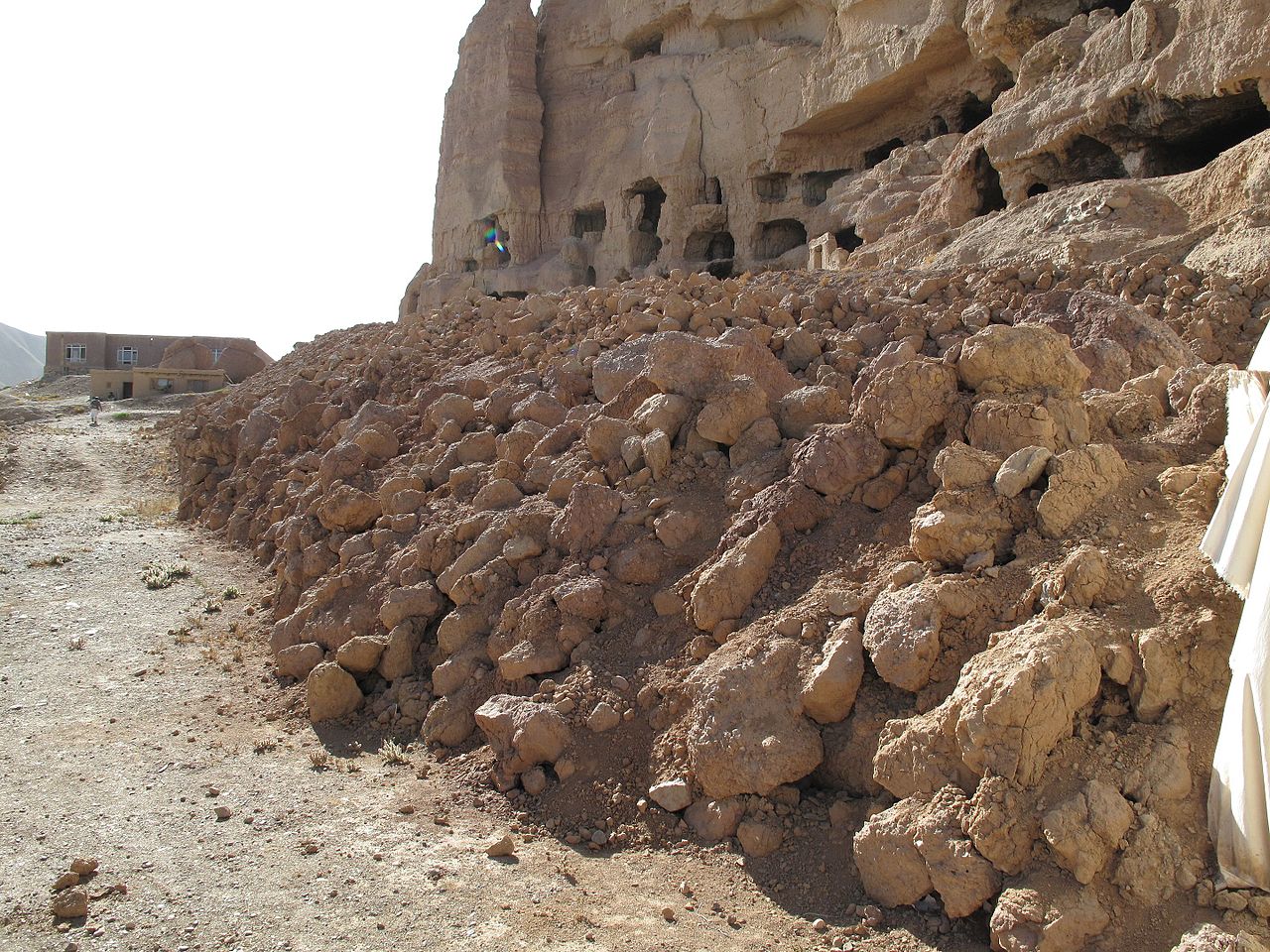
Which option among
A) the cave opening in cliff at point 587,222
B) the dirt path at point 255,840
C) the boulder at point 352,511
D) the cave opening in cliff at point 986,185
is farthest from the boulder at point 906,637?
the cave opening in cliff at point 587,222

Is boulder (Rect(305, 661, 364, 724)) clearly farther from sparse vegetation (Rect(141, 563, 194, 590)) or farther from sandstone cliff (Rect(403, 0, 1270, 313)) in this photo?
sandstone cliff (Rect(403, 0, 1270, 313))

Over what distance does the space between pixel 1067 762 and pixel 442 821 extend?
7.10 feet

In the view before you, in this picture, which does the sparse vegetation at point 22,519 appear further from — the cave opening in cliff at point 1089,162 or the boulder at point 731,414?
the cave opening in cliff at point 1089,162

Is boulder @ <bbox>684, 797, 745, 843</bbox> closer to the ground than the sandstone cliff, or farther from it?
closer to the ground

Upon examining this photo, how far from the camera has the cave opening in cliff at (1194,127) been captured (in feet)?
29.7

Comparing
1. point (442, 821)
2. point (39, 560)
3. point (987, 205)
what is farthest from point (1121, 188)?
point (39, 560)

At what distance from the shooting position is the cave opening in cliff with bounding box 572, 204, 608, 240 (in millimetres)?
22734

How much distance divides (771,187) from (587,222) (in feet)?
18.6

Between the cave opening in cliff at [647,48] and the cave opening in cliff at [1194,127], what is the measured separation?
1432cm

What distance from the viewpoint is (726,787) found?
319cm

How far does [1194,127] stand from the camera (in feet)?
31.2

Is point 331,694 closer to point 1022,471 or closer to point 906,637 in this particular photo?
point 906,637

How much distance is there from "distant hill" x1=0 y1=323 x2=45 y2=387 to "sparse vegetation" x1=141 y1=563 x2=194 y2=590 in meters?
57.1

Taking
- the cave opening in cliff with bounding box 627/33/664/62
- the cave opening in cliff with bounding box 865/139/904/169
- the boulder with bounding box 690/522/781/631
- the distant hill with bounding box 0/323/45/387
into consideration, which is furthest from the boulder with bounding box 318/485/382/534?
the distant hill with bounding box 0/323/45/387
